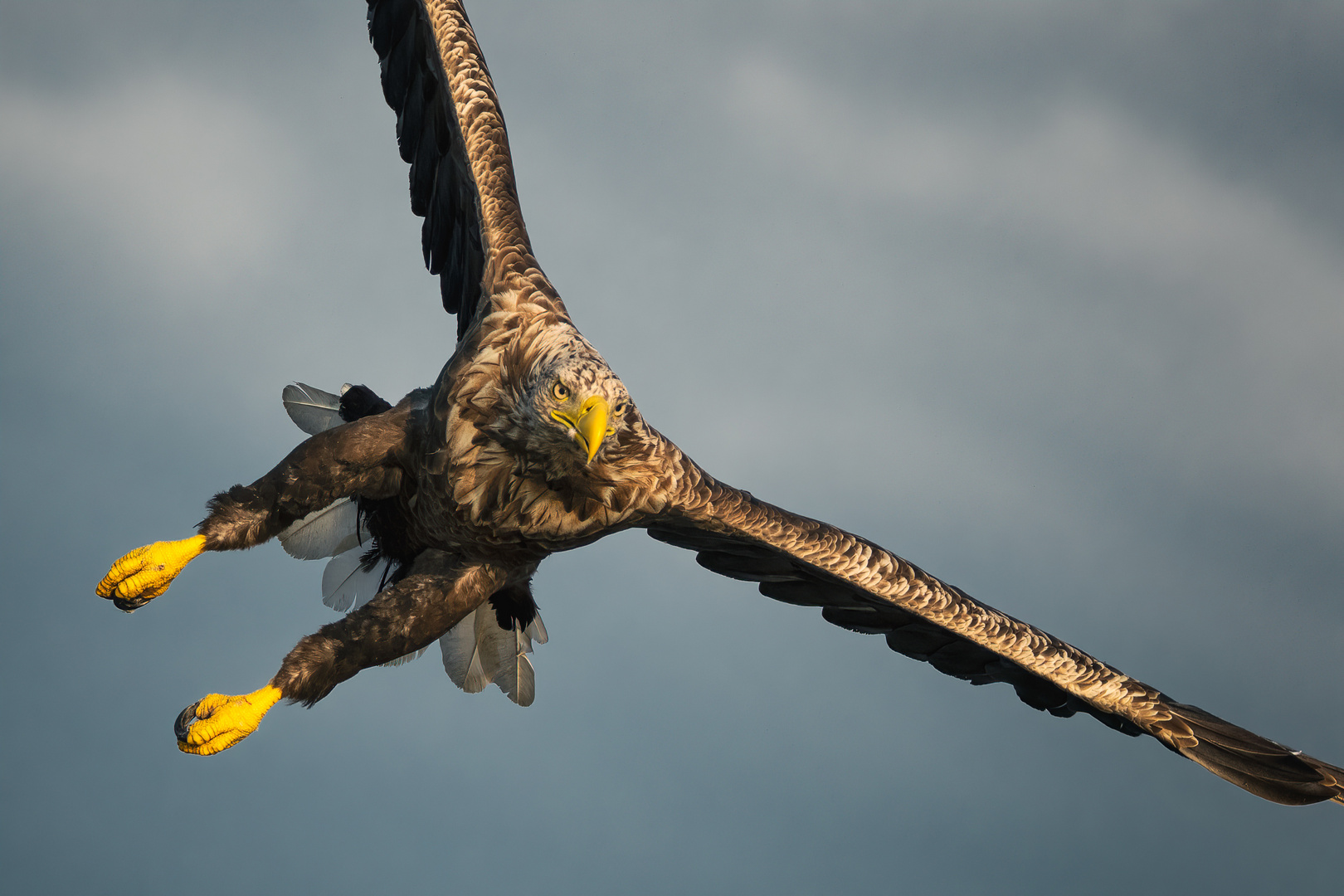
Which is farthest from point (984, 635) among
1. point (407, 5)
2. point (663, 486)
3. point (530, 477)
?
point (407, 5)

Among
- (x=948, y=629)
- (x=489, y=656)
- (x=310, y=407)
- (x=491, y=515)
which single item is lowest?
(x=489, y=656)

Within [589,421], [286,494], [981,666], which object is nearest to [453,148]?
[286,494]

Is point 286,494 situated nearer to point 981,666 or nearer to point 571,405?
point 571,405

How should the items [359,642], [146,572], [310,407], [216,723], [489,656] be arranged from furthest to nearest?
1. [489,656]
2. [310,407]
3. [359,642]
4. [146,572]
5. [216,723]

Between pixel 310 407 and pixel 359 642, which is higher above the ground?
pixel 310 407

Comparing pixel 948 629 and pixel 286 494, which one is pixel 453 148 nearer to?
pixel 286 494

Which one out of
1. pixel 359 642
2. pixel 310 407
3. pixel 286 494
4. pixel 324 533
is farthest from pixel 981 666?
pixel 310 407

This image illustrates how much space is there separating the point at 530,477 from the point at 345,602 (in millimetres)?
2682

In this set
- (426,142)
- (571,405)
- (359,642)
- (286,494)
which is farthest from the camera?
(426,142)

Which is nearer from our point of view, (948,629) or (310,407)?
(948,629)

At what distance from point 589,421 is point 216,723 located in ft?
7.25

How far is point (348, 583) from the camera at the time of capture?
8.00 meters

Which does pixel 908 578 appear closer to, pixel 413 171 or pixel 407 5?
pixel 413 171

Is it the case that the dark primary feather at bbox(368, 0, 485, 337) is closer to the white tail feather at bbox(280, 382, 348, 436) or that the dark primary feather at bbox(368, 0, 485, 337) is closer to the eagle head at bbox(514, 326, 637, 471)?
the white tail feather at bbox(280, 382, 348, 436)
